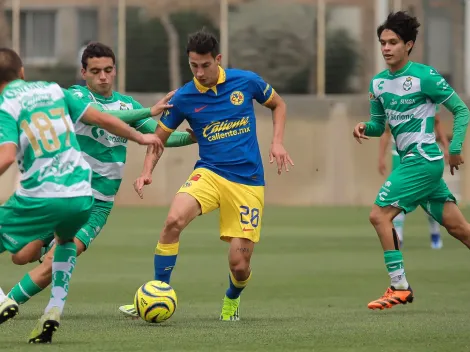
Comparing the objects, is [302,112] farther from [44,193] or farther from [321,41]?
[44,193]

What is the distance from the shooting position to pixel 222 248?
16984 millimetres

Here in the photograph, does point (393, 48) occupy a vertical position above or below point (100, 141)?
above

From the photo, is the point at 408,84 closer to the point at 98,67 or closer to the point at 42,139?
the point at 98,67

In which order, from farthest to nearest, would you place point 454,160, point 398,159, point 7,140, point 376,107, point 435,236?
point 435,236 < point 398,159 < point 376,107 < point 454,160 < point 7,140

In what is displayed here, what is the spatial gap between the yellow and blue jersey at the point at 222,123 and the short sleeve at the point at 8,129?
2.27m

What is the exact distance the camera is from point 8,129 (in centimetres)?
737

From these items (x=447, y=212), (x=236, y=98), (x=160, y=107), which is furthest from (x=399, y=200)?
(x=160, y=107)

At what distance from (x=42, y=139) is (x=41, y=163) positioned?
0.47ft

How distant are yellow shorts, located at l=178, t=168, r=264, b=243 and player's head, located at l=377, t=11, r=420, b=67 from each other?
66.3 inches

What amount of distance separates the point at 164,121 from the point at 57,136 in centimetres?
207

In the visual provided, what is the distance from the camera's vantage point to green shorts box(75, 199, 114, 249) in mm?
9633

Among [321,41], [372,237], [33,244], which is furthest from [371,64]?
[33,244]

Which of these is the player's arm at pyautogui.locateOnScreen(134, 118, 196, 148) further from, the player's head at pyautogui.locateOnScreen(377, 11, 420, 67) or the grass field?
the player's head at pyautogui.locateOnScreen(377, 11, 420, 67)

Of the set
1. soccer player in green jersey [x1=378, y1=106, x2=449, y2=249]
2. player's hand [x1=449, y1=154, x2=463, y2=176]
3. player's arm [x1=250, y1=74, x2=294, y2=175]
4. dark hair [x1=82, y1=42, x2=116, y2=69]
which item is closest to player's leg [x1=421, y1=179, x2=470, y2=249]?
player's hand [x1=449, y1=154, x2=463, y2=176]
